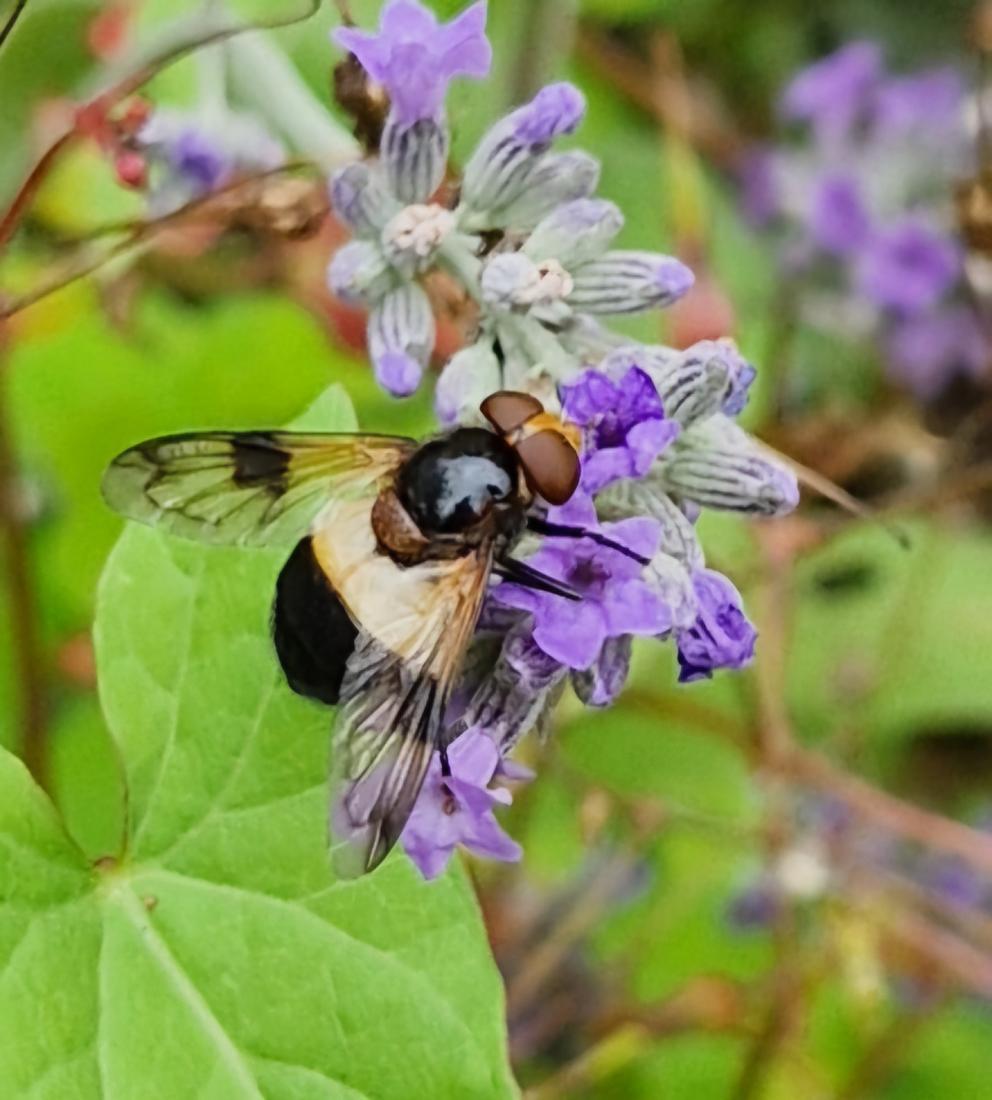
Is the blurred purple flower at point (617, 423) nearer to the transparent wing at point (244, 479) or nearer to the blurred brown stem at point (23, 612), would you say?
the transparent wing at point (244, 479)

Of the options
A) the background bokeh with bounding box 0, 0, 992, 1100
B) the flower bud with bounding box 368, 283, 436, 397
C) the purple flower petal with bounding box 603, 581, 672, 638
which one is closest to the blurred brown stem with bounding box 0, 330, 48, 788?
the background bokeh with bounding box 0, 0, 992, 1100

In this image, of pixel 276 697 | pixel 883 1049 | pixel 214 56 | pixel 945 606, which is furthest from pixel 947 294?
pixel 276 697

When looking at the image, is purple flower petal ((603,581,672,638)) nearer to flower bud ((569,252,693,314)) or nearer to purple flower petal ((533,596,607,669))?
purple flower petal ((533,596,607,669))

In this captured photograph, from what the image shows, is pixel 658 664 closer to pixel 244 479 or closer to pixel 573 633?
pixel 244 479

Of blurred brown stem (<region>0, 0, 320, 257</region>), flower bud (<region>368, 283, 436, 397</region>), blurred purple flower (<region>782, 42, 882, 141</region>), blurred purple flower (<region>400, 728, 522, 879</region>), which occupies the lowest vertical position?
blurred purple flower (<region>782, 42, 882, 141</region>)

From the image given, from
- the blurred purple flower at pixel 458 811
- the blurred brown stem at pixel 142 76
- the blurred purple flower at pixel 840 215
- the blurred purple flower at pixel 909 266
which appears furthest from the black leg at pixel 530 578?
the blurred purple flower at pixel 840 215
